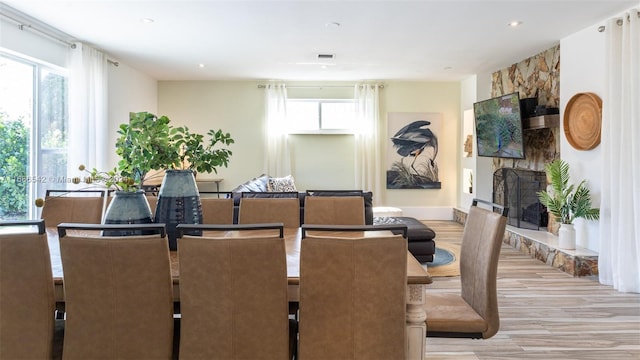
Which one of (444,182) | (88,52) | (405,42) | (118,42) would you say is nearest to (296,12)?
(405,42)

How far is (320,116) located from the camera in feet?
24.2

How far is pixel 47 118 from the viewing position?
173 inches

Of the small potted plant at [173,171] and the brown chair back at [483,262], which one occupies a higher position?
the small potted plant at [173,171]

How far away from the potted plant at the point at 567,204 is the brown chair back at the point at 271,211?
120 inches

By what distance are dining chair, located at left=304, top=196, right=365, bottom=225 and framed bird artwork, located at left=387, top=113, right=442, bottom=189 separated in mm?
4752

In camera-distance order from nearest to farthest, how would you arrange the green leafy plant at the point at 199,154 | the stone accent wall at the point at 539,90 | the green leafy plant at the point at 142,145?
the green leafy plant at the point at 142,145 < the green leafy plant at the point at 199,154 < the stone accent wall at the point at 539,90

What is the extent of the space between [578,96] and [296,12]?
10.2 feet

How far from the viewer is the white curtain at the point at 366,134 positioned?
7.21m

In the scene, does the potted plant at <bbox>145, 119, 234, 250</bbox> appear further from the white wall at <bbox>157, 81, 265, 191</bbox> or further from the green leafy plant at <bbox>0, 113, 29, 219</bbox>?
the white wall at <bbox>157, 81, 265, 191</bbox>

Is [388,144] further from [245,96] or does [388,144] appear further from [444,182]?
[245,96]

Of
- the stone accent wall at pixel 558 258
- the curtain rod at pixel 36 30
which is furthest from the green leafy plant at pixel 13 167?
the stone accent wall at pixel 558 258

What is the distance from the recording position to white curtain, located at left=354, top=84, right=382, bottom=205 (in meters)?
7.21

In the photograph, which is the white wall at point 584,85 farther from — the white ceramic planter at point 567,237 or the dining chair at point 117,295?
the dining chair at point 117,295

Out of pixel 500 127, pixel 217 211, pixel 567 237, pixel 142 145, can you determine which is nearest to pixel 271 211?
pixel 217 211
